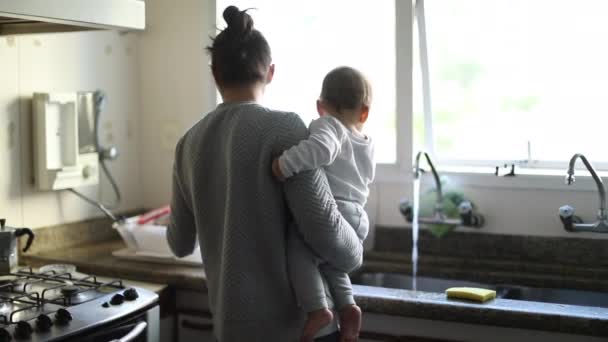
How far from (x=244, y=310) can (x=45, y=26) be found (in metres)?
1.40

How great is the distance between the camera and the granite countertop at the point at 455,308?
2.02 m

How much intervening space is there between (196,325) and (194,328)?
19 millimetres

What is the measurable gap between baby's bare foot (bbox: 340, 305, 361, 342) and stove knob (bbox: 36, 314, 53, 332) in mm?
775

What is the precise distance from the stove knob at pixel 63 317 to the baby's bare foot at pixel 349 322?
762mm

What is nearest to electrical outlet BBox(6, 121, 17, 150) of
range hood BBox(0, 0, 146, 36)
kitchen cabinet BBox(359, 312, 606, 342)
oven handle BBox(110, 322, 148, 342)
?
range hood BBox(0, 0, 146, 36)

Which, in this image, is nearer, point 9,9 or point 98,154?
point 9,9

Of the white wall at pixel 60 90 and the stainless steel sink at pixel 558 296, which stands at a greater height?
the white wall at pixel 60 90

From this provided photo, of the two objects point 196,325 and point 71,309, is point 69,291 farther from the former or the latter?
point 196,325

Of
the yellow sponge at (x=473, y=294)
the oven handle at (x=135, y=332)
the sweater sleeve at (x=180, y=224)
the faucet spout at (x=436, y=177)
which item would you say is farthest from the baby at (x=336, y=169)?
the faucet spout at (x=436, y=177)

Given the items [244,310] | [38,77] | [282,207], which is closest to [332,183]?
[282,207]

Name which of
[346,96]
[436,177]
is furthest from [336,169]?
[436,177]

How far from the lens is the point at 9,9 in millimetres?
2043

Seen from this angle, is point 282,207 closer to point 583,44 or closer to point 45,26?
point 45,26

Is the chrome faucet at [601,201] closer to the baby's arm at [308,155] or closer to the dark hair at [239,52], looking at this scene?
the baby's arm at [308,155]
